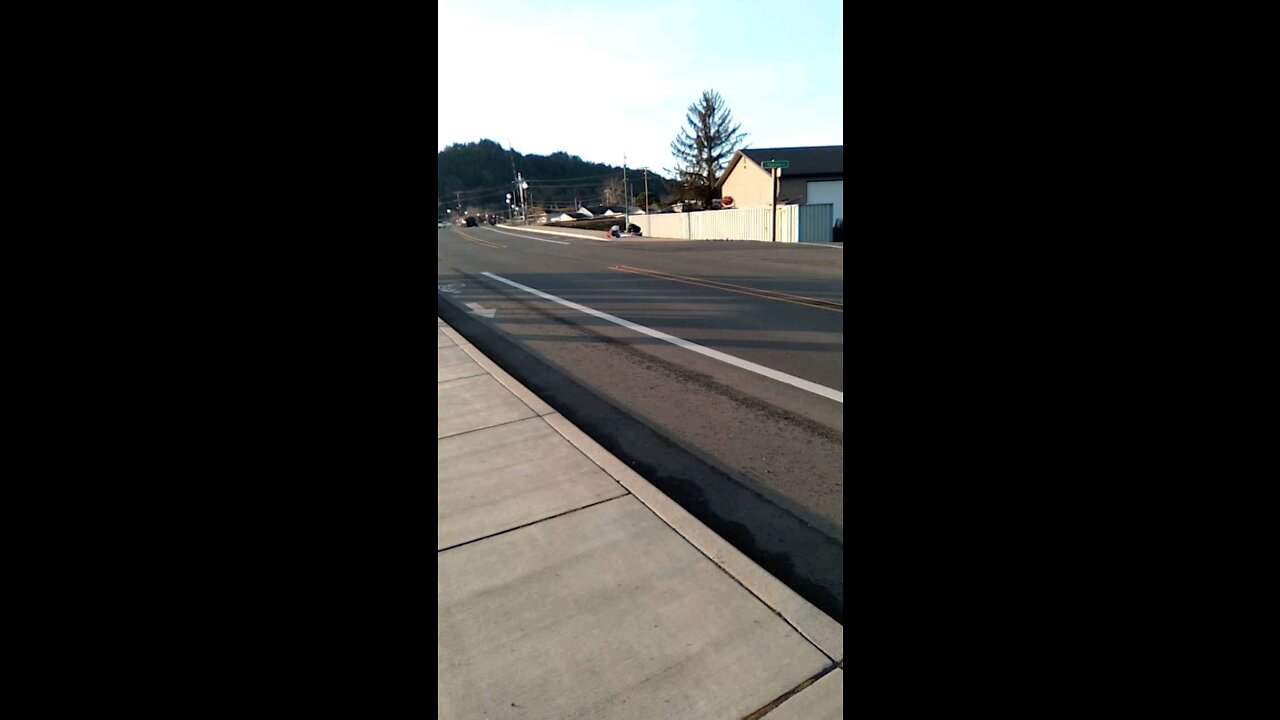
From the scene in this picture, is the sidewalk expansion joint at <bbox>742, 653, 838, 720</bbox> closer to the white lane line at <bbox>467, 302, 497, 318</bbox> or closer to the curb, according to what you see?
the curb

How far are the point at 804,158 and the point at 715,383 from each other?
2018 inches

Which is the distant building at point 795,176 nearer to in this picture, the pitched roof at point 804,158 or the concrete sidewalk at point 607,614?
the pitched roof at point 804,158

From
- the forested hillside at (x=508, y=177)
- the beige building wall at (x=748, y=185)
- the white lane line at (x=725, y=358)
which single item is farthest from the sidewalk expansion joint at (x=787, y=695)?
the forested hillside at (x=508, y=177)

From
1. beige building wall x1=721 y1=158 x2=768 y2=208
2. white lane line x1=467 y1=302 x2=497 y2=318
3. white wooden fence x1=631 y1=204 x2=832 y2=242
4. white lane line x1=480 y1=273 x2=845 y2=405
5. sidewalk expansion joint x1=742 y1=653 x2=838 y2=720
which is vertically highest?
beige building wall x1=721 y1=158 x2=768 y2=208

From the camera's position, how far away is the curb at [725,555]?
2910 mm

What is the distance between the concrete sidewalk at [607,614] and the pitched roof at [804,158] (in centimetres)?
5119

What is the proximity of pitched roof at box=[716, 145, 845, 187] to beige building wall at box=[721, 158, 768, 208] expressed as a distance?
605 mm

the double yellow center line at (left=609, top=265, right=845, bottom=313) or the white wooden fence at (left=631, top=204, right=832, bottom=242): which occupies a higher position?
the white wooden fence at (left=631, top=204, right=832, bottom=242)

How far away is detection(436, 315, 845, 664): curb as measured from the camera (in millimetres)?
2910

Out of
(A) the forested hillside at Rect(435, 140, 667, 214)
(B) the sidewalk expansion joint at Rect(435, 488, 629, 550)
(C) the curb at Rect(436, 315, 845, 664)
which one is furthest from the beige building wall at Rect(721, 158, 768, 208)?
(A) the forested hillside at Rect(435, 140, 667, 214)

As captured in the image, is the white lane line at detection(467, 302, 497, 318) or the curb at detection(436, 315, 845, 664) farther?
the white lane line at detection(467, 302, 497, 318)

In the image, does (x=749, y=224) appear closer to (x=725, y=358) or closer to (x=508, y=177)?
(x=725, y=358)
